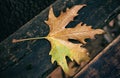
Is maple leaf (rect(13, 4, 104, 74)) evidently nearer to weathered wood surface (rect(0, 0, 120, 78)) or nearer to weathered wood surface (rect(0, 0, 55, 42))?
weathered wood surface (rect(0, 0, 120, 78))

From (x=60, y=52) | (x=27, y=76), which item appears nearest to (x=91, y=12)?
(x=60, y=52)

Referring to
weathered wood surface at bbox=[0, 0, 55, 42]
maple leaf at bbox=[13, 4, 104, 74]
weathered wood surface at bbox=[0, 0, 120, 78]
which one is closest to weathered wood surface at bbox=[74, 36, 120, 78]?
maple leaf at bbox=[13, 4, 104, 74]

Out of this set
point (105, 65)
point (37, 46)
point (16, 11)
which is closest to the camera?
point (105, 65)

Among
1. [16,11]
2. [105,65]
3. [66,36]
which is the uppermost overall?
[16,11]

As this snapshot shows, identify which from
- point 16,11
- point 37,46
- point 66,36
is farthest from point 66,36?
point 16,11

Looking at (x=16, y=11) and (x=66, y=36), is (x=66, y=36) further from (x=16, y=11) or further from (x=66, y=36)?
(x=16, y=11)

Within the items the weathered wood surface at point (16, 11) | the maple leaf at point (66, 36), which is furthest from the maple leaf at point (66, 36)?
the weathered wood surface at point (16, 11)
